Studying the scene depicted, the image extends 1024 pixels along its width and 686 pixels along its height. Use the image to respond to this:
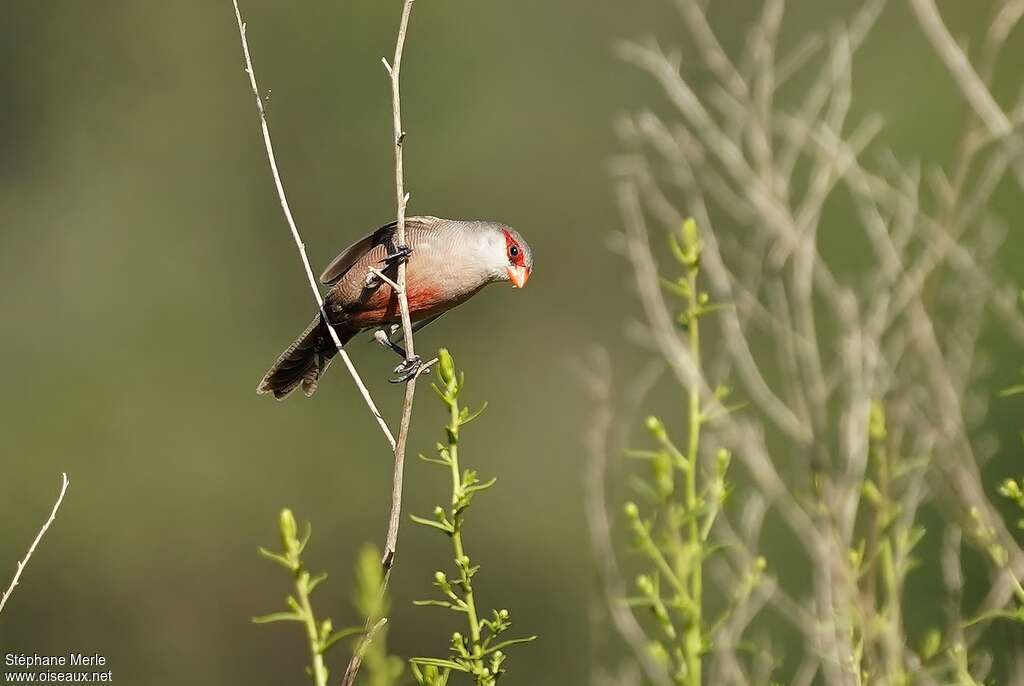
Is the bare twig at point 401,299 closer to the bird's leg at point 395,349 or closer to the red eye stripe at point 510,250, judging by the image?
the bird's leg at point 395,349

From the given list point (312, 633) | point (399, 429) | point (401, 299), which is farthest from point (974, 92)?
point (312, 633)

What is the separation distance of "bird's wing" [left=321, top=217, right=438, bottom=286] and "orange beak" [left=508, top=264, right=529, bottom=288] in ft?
1.27

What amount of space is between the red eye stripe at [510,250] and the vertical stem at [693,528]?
290 centimetres

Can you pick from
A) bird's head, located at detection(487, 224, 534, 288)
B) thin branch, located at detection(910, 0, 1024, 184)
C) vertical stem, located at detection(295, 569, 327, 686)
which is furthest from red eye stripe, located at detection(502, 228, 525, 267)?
vertical stem, located at detection(295, 569, 327, 686)

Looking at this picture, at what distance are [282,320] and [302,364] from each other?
608 inches

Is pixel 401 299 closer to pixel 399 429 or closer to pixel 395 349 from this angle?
pixel 399 429

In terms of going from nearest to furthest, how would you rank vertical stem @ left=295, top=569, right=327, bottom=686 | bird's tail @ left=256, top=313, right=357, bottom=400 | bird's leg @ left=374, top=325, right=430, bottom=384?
vertical stem @ left=295, top=569, right=327, bottom=686 < bird's leg @ left=374, top=325, right=430, bottom=384 < bird's tail @ left=256, top=313, right=357, bottom=400

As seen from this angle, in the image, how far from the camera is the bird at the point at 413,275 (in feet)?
18.7

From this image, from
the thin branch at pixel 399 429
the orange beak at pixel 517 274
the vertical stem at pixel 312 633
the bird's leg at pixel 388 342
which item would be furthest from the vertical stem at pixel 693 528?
the orange beak at pixel 517 274

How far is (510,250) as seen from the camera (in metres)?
6.21

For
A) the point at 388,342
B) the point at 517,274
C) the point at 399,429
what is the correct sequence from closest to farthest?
the point at 399,429 → the point at 388,342 → the point at 517,274

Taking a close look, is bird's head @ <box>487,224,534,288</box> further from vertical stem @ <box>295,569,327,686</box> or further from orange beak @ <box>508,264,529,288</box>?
vertical stem @ <box>295,569,327,686</box>

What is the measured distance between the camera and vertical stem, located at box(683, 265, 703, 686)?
294 cm

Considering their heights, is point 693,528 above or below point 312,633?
below
